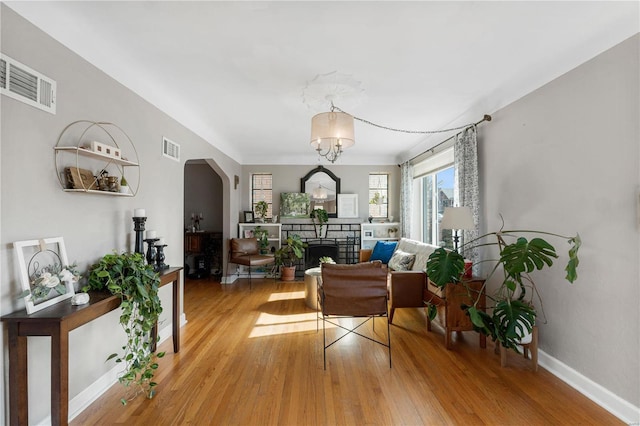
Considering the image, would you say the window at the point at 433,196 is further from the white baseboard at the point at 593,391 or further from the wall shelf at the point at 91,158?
the wall shelf at the point at 91,158

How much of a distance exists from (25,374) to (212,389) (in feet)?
3.69

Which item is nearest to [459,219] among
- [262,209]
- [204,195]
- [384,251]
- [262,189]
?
[384,251]

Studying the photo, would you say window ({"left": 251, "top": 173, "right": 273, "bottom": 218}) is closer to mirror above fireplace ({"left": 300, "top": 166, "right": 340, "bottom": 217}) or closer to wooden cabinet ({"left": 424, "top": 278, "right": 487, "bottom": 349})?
mirror above fireplace ({"left": 300, "top": 166, "right": 340, "bottom": 217})

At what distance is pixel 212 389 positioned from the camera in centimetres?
226

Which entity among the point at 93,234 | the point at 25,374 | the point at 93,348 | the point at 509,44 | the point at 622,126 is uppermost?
the point at 509,44

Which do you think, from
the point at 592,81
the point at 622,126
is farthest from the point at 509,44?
the point at 622,126

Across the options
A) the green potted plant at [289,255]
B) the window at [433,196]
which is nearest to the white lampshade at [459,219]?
the window at [433,196]

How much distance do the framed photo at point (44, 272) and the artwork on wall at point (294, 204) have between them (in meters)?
4.69

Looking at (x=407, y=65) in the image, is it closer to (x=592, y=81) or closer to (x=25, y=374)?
(x=592, y=81)

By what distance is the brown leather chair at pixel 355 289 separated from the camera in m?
2.70

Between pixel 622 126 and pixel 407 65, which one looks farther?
pixel 407 65

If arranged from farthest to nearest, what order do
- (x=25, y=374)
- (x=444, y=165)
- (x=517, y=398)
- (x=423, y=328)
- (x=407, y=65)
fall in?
1. (x=444, y=165)
2. (x=423, y=328)
3. (x=407, y=65)
4. (x=517, y=398)
5. (x=25, y=374)

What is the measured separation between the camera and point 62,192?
196cm

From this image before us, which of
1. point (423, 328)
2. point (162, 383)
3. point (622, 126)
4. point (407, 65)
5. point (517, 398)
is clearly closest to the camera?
point (622, 126)
